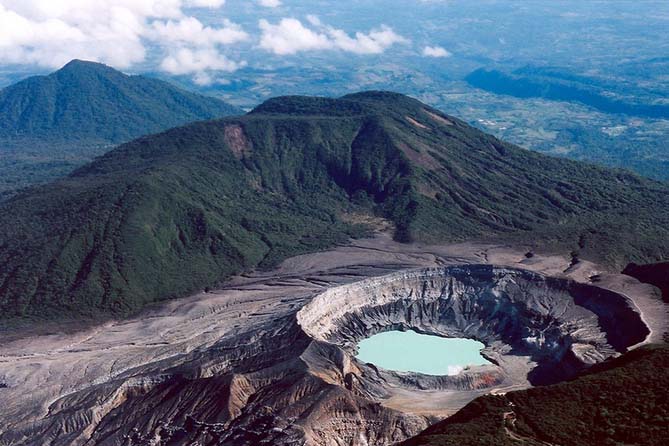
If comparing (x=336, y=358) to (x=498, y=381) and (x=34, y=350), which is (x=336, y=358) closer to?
(x=498, y=381)

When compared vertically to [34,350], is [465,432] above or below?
above

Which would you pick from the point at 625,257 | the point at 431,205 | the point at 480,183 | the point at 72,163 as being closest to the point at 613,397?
the point at 625,257

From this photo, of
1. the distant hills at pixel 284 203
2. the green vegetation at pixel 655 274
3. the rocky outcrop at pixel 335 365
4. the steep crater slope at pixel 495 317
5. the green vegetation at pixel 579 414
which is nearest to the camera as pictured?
the green vegetation at pixel 579 414

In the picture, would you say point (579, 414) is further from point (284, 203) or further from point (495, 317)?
point (284, 203)

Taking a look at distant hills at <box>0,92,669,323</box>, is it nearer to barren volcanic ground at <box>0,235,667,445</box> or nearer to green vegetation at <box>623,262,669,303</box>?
barren volcanic ground at <box>0,235,667,445</box>

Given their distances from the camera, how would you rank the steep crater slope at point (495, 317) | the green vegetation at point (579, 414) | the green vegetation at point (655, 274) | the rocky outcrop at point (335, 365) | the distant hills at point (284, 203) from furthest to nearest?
the distant hills at point (284, 203) → the green vegetation at point (655, 274) → the steep crater slope at point (495, 317) → the rocky outcrop at point (335, 365) → the green vegetation at point (579, 414)

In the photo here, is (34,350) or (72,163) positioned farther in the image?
(72,163)

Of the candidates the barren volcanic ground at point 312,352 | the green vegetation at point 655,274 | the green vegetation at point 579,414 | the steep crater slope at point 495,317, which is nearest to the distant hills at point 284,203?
the barren volcanic ground at point 312,352

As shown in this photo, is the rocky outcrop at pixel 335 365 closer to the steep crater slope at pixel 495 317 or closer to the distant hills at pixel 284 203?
the steep crater slope at pixel 495 317
